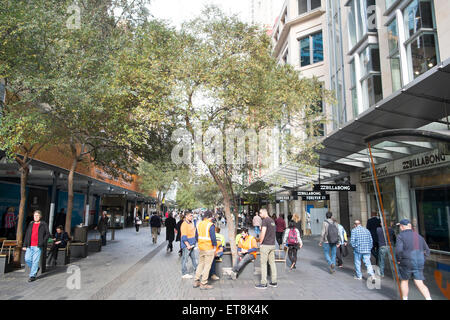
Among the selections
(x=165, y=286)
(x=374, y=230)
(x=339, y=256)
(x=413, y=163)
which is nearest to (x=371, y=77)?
(x=413, y=163)

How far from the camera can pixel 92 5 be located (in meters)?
12.9

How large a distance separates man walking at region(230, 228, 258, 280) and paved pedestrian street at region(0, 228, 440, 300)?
19cm

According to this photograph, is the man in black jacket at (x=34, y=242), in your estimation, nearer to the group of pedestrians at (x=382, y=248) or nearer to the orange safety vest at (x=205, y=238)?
the orange safety vest at (x=205, y=238)

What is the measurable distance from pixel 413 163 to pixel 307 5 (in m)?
20.3

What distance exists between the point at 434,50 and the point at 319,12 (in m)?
16.7

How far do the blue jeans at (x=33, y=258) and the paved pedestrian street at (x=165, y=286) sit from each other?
0.33 meters

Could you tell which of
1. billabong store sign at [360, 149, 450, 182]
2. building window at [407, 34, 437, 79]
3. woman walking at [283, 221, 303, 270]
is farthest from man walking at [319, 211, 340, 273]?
building window at [407, 34, 437, 79]

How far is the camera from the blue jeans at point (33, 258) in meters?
8.27

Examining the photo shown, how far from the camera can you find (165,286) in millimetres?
7691

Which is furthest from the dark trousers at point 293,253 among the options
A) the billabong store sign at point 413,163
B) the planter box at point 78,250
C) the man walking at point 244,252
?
the planter box at point 78,250

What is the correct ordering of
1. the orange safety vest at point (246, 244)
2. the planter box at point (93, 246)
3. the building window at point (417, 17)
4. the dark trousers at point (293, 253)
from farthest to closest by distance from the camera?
the planter box at point (93, 246), the building window at point (417, 17), the dark trousers at point (293, 253), the orange safety vest at point (246, 244)

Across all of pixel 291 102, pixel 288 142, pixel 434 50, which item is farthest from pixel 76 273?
pixel 434 50

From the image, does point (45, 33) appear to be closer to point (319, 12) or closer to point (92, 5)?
point (92, 5)
